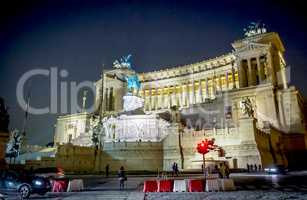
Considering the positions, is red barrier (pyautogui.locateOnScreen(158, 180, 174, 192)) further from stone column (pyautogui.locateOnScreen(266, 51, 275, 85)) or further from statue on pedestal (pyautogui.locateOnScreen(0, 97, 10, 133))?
stone column (pyautogui.locateOnScreen(266, 51, 275, 85))

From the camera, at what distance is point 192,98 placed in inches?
3465

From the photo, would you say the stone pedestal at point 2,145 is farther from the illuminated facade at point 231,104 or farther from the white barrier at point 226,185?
the illuminated facade at point 231,104

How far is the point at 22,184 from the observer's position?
15.6 metres

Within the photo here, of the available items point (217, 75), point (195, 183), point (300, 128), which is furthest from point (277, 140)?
point (217, 75)

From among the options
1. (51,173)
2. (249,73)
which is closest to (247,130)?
(51,173)

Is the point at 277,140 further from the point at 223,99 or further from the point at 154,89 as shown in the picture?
the point at 154,89

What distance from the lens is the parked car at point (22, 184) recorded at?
15.5 metres

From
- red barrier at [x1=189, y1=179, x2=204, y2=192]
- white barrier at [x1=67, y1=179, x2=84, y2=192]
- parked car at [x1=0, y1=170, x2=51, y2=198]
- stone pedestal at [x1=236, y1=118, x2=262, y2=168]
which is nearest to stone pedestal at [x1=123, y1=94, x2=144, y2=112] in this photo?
stone pedestal at [x1=236, y1=118, x2=262, y2=168]

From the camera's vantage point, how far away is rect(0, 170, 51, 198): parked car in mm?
15516

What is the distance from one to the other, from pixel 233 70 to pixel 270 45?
47.0 feet

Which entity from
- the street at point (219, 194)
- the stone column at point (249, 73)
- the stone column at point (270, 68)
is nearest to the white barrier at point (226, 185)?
the street at point (219, 194)

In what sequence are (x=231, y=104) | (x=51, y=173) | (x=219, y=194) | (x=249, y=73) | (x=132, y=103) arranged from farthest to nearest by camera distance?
(x=249, y=73)
(x=132, y=103)
(x=231, y=104)
(x=51, y=173)
(x=219, y=194)

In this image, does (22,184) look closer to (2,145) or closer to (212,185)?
(212,185)

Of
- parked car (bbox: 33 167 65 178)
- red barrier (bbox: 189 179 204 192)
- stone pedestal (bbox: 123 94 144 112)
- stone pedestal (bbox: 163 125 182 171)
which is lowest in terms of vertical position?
red barrier (bbox: 189 179 204 192)
